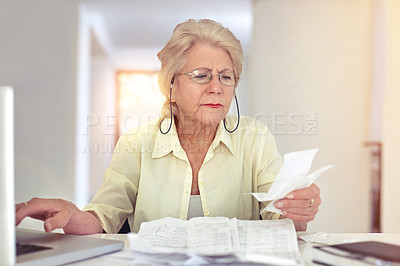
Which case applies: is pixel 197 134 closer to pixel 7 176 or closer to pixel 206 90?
pixel 206 90

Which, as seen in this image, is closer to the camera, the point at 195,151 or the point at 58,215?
the point at 58,215

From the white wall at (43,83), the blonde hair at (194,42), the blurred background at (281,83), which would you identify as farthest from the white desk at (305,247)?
the white wall at (43,83)

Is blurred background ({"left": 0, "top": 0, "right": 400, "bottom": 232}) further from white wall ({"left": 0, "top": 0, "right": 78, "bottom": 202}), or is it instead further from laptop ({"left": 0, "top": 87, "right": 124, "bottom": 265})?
laptop ({"left": 0, "top": 87, "right": 124, "bottom": 265})

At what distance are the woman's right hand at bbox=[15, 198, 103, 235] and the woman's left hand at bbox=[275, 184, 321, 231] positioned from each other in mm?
463

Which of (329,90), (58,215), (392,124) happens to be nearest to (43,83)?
(329,90)

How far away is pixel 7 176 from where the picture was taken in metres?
0.58

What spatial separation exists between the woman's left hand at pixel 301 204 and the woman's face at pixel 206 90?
463mm

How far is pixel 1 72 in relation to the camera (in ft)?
9.22

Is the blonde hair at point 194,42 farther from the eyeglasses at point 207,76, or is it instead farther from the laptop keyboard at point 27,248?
the laptop keyboard at point 27,248

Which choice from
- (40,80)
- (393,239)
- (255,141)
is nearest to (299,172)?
(393,239)

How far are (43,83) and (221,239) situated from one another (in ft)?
8.71

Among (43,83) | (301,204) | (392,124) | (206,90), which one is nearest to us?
(301,204)

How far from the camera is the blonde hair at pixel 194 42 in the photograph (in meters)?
1.25

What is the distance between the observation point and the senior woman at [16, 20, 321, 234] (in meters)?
1.20
